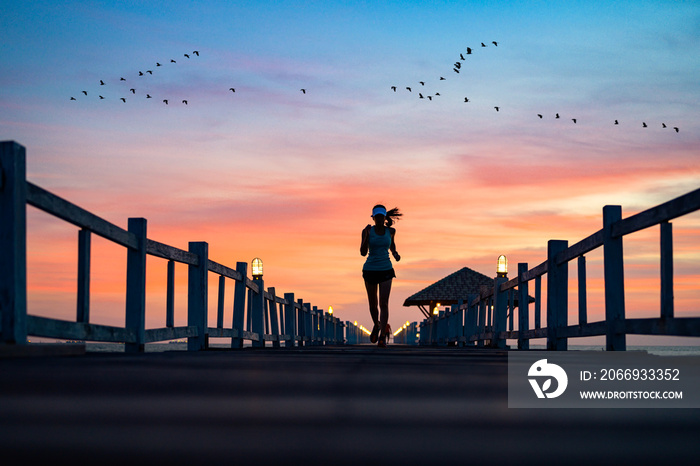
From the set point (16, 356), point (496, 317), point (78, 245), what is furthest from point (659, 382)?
point (496, 317)

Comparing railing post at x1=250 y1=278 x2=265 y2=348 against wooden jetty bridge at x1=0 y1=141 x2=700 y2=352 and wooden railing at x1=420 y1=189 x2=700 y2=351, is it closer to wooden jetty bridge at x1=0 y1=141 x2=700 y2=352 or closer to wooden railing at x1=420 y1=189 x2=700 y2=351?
wooden jetty bridge at x1=0 y1=141 x2=700 y2=352

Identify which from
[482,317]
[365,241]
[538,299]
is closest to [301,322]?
[482,317]

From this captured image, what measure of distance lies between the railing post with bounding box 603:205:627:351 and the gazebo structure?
38376 millimetres

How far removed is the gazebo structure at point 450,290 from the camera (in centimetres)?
4722

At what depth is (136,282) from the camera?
8867mm

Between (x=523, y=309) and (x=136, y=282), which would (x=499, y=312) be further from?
(x=136, y=282)

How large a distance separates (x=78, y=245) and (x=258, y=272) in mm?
11983

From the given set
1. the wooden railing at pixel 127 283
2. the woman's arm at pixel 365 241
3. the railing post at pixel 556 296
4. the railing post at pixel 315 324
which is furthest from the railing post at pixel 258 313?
the railing post at pixel 315 324

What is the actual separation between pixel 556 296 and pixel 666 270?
459 cm

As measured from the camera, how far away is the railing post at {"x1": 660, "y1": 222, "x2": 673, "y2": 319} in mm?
5965

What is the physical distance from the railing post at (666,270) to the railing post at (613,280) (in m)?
1.69

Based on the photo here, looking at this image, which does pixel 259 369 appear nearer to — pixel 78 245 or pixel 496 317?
pixel 78 245

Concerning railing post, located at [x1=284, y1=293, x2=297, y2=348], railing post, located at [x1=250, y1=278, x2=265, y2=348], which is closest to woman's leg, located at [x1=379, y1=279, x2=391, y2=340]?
railing post, located at [x1=250, y1=278, x2=265, y2=348]

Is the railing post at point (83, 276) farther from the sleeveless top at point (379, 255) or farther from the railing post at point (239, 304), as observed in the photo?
the railing post at point (239, 304)
